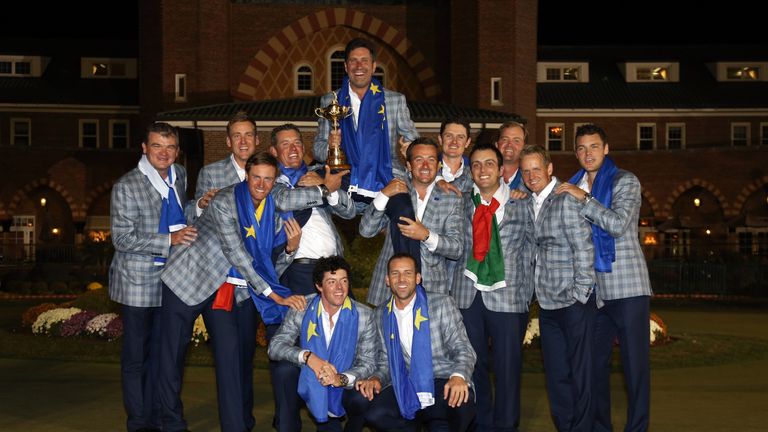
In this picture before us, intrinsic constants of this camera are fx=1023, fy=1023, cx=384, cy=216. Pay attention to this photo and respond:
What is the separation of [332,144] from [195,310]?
6.02ft

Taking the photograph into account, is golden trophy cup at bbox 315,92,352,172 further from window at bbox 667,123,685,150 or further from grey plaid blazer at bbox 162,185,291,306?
window at bbox 667,123,685,150

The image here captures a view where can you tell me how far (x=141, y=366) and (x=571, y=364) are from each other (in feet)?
11.7

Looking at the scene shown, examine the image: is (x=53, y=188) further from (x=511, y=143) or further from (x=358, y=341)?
(x=358, y=341)

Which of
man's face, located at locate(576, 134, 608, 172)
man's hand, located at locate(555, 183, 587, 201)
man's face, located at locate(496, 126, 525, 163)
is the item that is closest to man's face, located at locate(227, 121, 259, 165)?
man's face, located at locate(496, 126, 525, 163)

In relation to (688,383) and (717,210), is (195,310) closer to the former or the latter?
(688,383)

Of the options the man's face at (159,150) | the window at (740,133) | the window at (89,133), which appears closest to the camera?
the man's face at (159,150)

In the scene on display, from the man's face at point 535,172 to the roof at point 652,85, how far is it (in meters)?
42.1

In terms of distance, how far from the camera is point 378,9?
37812 millimetres

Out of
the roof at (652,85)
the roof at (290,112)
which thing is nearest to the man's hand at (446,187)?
the roof at (290,112)

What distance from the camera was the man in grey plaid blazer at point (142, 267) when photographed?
28.0 feet

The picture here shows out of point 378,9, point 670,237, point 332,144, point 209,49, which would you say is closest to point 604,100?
point 670,237

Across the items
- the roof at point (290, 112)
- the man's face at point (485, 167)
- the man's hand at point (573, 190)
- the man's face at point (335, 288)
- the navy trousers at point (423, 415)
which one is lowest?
the navy trousers at point (423, 415)

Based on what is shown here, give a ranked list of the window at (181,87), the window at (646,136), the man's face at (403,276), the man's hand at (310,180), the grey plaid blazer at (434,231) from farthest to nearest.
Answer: the window at (646,136), the window at (181,87), the man's hand at (310,180), the grey plaid blazer at (434,231), the man's face at (403,276)

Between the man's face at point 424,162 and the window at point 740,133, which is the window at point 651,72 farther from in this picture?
the man's face at point 424,162
